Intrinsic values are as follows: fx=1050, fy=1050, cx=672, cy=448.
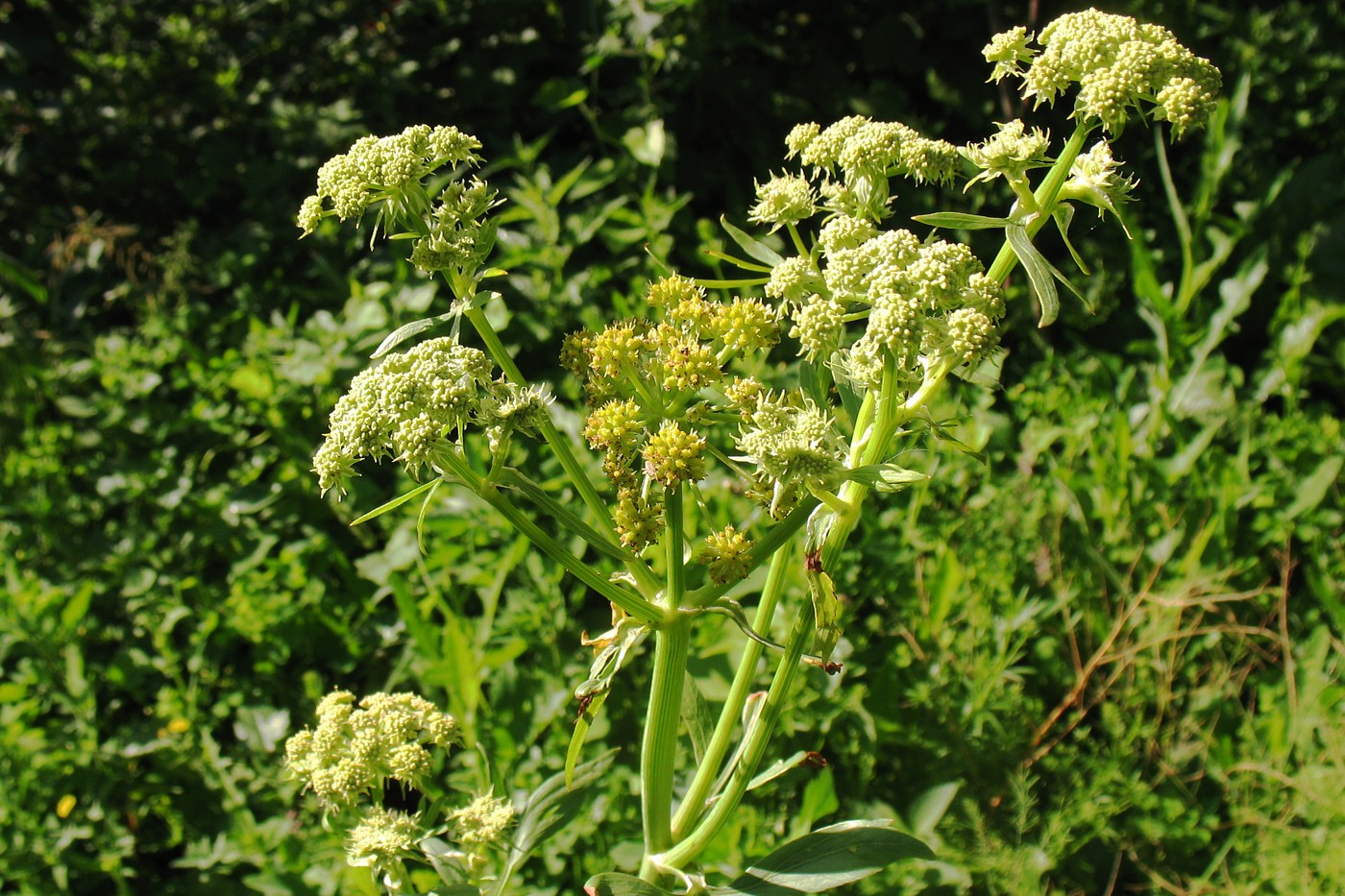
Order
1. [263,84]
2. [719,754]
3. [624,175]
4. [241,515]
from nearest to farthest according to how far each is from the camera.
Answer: [719,754]
[241,515]
[624,175]
[263,84]

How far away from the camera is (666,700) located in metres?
1.31

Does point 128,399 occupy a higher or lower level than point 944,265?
higher

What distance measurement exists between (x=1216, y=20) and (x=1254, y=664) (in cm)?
265

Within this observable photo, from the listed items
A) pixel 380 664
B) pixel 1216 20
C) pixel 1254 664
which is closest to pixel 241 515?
pixel 380 664

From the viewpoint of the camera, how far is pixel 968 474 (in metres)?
3.07

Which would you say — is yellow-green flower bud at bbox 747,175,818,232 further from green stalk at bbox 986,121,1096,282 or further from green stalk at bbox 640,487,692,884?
green stalk at bbox 640,487,692,884

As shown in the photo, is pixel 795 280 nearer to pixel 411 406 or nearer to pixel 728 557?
pixel 728 557

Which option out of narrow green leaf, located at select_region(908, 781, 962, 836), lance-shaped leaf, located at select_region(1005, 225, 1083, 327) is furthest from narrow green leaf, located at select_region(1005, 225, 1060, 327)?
narrow green leaf, located at select_region(908, 781, 962, 836)

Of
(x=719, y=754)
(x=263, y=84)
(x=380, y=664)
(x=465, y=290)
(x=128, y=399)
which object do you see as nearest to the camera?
(x=465, y=290)

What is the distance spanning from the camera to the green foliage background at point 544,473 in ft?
8.23

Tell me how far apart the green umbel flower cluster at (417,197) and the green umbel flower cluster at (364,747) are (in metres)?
0.66

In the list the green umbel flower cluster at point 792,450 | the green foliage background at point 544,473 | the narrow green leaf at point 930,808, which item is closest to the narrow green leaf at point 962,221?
the green umbel flower cluster at point 792,450

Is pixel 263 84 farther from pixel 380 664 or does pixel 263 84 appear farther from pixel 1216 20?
pixel 1216 20

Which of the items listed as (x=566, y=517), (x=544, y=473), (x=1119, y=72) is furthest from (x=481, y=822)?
(x=544, y=473)
